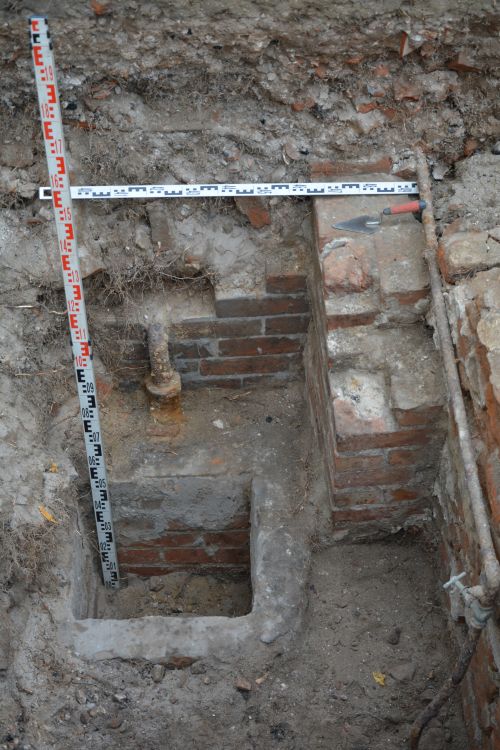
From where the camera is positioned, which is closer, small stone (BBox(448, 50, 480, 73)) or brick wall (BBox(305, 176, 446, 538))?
brick wall (BBox(305, 176, 446, 538))

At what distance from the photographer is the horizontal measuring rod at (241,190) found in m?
3.61

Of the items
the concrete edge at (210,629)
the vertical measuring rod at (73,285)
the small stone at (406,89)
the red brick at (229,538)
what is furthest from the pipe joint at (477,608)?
the small stone at (406,89)

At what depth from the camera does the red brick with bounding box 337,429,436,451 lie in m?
3.22

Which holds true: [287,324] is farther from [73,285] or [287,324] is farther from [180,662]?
[180,662]

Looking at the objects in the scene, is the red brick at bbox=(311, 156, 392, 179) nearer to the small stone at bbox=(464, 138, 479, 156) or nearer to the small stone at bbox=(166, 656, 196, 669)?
the small stone at bbox=(464, 138, 479, 156)

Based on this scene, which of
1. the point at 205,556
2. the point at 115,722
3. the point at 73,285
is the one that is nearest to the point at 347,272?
the point at 73,285

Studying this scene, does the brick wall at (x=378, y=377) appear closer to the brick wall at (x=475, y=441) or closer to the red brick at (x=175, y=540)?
the brick wall at (x=475, y=441)

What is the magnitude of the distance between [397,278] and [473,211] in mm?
551

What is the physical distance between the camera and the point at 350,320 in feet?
11.0

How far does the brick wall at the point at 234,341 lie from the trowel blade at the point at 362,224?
407mm

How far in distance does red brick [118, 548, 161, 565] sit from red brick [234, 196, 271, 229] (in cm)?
198

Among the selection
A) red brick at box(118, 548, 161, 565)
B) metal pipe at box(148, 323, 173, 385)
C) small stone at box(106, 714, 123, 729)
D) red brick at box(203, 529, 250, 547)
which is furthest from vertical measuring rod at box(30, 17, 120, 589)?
small stone at box(106, 714, 123, 729)

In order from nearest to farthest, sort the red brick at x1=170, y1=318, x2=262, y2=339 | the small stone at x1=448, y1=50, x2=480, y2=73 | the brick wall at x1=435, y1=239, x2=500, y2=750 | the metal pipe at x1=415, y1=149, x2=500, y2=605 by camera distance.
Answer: the metal pipe at x1=415, y1=149, x2=500, y2=605 → the brick wall at x1=435, y1=239, x2=500, y2=750 → the small stone at x1=448, y1=50, x2=480, y2=73 → the red brick at x1=170, y1=318, x2=262, y2=339

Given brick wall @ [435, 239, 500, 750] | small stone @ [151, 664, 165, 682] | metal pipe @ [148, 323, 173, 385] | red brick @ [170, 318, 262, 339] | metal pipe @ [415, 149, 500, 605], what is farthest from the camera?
red brick @ [170, 318, 262, 339]
